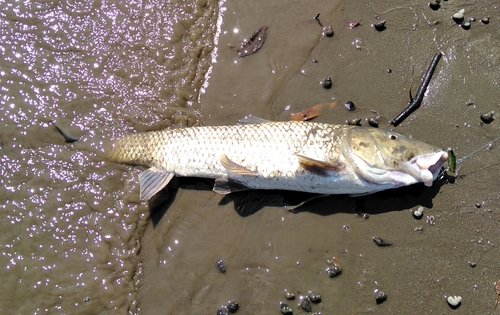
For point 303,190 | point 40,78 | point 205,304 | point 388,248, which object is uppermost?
point 40,78

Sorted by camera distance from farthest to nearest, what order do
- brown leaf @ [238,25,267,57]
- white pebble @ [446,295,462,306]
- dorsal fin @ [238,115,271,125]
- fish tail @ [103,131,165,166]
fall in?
brown leaf @ [238,25,267,57] < dorsal fin @ [238,115,271,125] < fish tail @ [103,131,165,166] < white pebble @ [446,295,462,306]

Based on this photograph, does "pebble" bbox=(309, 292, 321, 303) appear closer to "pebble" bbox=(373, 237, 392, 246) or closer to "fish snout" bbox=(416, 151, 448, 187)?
"pebble" bbox=(373, 237, 392, 246)

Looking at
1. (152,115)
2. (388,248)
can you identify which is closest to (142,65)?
(152,115)

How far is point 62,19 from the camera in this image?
542cm

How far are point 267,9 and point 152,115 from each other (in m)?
2.20

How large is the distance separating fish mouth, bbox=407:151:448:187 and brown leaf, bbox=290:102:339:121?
4.40ft

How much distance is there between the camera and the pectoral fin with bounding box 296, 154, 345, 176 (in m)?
4.35

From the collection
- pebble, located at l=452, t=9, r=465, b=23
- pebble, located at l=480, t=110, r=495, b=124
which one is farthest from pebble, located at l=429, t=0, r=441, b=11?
pebble, located at l=480, t=110, r=495, b=124

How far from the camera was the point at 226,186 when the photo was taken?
4734 mm

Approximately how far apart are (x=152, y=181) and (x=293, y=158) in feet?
5.81

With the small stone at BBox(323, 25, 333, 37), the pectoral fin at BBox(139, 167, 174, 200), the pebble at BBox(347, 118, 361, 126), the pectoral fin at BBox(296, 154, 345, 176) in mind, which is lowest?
the pebble at BBox(347, 118, 361, 126)

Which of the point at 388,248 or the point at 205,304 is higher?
the point at 205,304

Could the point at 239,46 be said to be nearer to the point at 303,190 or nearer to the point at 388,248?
the point at 303,190

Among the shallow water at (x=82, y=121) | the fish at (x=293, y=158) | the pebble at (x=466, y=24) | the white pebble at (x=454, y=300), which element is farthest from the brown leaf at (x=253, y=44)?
the white pebble at (x=454, y=300)
